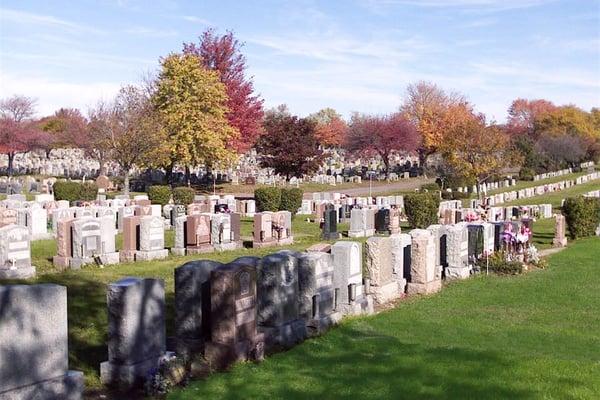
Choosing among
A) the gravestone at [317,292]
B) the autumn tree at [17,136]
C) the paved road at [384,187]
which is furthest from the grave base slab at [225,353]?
the autumn tree at [17,136]

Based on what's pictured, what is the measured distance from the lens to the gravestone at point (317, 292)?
11.1 m

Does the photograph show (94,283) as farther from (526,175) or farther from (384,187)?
(526,175)

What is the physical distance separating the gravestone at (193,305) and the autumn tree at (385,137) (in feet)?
185

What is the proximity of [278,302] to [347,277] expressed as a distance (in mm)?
2427

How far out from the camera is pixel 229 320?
899 centimetres

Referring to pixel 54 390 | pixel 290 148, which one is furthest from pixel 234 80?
pixel 54 390

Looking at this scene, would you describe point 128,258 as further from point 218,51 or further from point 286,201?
point 218,51

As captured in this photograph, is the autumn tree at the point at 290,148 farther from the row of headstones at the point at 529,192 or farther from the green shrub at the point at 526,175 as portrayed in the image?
the green shrub at the point at 526,175

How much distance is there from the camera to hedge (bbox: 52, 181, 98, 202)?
33125mm

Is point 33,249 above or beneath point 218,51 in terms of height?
beneath

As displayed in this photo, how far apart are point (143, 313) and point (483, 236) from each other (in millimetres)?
11950

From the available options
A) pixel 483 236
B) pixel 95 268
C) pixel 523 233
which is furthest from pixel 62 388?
pixel 523 233

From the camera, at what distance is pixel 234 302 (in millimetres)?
9031

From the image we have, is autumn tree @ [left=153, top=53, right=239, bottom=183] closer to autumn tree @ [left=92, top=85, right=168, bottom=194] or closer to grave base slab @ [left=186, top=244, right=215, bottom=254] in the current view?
autumn tree @ [left=92, top=85, right=168, bottom=194]
